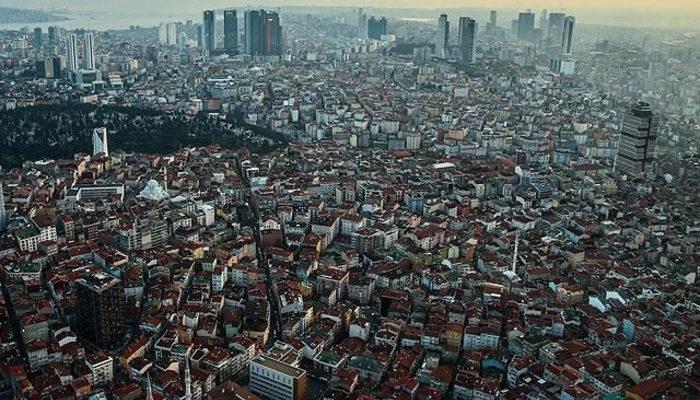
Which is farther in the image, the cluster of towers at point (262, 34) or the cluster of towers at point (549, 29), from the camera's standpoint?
the cluster of towers at point (262, 34)

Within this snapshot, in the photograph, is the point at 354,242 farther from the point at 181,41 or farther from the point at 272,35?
the point at 181,41

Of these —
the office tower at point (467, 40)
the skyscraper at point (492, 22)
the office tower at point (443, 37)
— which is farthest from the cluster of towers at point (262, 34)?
the skyscraper at point (492, 22)

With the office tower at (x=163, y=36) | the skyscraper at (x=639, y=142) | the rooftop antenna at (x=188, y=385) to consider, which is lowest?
the rooftop antenna at (x=188, y=385)

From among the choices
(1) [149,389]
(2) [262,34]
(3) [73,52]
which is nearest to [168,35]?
(2) [262,34]

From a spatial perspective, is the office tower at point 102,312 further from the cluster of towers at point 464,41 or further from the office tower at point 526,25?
the office tower at point 526,25

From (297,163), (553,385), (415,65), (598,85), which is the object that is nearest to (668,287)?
(553,385)

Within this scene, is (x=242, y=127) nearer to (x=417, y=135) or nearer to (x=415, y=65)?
(x=417, y=135)

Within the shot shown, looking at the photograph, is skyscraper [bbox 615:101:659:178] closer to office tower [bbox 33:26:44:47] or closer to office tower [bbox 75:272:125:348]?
office tower [bbox 75:272:125:348]
